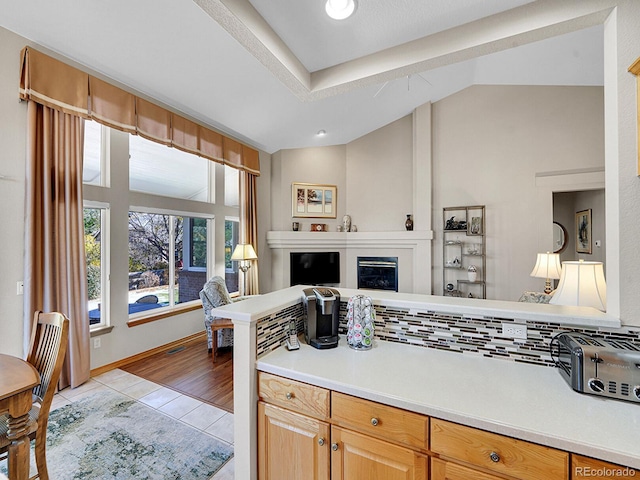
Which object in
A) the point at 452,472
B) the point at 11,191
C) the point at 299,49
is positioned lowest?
the point at 452,472

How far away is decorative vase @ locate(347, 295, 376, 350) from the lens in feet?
4.90

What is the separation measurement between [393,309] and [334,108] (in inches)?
145

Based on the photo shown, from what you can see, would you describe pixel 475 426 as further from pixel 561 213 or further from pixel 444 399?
pixel 561 213

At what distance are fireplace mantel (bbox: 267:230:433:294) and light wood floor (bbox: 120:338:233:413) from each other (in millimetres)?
2073

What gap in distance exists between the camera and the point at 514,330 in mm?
1350

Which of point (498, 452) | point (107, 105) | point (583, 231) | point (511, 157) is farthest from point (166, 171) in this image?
point (583, 231)

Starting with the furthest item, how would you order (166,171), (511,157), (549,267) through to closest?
1. (511,157)
2. (166,171)
3. (549,267)

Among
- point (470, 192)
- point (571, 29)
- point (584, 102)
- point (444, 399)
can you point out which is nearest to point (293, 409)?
point (444, 399)

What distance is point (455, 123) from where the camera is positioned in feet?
16.0

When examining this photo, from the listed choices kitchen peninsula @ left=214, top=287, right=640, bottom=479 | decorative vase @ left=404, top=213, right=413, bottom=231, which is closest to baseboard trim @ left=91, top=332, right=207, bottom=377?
kitchen peninsula @ left=214, top=287, right=640, bottom=479

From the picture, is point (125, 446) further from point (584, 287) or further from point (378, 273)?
point (378, 273)

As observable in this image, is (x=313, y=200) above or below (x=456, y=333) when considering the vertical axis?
above

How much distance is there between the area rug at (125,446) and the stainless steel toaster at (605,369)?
2021 millimetres

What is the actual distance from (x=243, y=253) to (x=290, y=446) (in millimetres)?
3360
